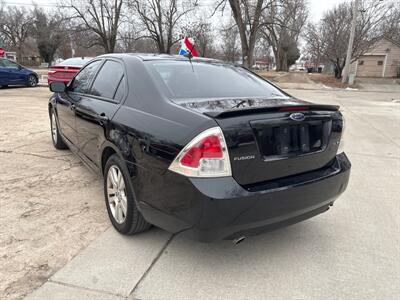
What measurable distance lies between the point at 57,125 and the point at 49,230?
2.77 m

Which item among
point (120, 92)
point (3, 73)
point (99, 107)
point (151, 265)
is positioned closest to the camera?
point (151, 265)

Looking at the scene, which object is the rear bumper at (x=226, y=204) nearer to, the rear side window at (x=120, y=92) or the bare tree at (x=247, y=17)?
the rear side window at (x=120, y=92)

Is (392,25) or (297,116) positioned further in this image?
(392,25)

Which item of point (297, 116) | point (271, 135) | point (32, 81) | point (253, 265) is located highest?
point (297, 116)

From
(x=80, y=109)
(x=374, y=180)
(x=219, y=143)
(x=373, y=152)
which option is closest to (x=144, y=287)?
(x=219, y=143)

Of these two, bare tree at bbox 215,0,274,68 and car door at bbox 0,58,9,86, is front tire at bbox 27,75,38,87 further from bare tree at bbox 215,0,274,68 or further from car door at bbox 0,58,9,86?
bare tree at bbox 215,0,274,68

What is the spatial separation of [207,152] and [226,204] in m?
0.35

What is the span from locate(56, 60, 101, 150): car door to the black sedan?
0.79 meters

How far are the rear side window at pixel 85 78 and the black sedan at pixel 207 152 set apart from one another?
727 millimetres

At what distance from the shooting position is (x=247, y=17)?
3231cm

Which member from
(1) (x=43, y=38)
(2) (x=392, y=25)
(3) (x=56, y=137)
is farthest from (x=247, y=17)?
(1) (x=43, y=38)

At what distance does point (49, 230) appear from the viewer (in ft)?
10.3

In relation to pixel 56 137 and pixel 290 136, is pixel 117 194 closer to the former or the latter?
pixel 290 136

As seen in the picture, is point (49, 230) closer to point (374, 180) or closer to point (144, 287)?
point (144, 287)
